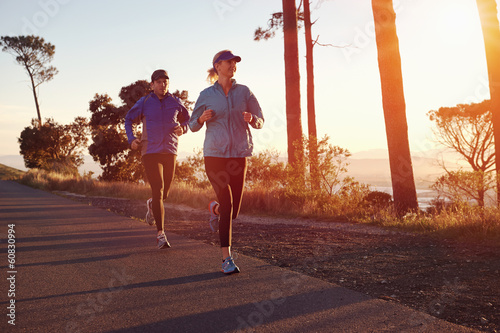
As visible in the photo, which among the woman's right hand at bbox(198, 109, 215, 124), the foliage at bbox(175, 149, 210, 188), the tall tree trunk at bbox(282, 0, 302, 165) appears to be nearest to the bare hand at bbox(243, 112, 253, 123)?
the woman's right hand at bbox(198, 109, 215, 124)

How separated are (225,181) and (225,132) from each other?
53 centimetres

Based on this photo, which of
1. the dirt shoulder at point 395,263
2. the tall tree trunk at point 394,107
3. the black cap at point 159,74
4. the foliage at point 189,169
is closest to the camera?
the dirt shoulder at point 395,263

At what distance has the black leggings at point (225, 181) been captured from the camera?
4.40 m

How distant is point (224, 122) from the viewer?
4.47 metres

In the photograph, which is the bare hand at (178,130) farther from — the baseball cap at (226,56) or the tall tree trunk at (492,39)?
the tall tree trunk at (492,39)

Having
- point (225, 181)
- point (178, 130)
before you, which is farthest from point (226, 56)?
point (178, 130)

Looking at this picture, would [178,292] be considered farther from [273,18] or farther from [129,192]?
[273,18]

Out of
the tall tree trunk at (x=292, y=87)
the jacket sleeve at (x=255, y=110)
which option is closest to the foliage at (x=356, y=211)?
the tall tree trunk at (x=292, y=87)

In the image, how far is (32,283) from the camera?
402 cm

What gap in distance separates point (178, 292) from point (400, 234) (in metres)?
4.47

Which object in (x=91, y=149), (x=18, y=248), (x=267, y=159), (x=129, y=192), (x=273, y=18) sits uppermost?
(x=273, y=18)

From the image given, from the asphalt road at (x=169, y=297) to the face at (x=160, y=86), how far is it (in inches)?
85.8

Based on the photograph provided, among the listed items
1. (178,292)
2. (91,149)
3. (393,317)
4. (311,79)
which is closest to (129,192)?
(311,79)

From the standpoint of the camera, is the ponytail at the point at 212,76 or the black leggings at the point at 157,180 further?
the black leggings at the point at 157,180
